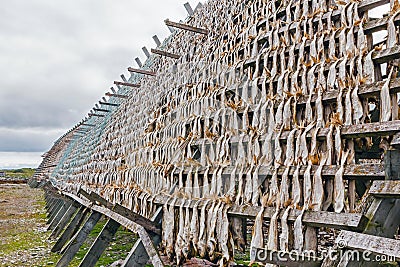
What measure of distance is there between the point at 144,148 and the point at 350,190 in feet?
11.7

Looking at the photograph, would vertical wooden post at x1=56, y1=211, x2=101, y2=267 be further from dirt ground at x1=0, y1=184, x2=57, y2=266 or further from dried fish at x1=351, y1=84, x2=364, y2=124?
dried fish at x1=351, y1=84, x2=364, y2=124

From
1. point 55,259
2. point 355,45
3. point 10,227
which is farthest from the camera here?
point 10,227

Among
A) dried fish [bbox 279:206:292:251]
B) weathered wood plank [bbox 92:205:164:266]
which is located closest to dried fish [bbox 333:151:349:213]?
dried fish [bbox 279:206:292:251]

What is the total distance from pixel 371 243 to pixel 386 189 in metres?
0.29

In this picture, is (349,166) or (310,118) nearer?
(349,166)

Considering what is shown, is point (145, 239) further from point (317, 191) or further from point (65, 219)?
point (65, 219)

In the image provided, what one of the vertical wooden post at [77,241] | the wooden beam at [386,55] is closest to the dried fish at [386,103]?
the wooden beam at [386,55]

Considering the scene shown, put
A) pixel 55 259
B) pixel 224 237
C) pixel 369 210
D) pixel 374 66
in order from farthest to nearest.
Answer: pixel 55 259 < pixel 224 237 < pixel 374 66 < pixel 369 210

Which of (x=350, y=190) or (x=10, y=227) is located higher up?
(x=350, y=190)

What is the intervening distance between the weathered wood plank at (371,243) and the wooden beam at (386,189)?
227mm

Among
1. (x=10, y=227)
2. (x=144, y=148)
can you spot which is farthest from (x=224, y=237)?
(x=10, y=227)

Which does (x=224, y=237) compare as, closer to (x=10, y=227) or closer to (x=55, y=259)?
(x=55, y=259)

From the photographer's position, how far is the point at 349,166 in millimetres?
2012

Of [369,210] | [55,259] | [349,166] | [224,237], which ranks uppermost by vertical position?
[349,166]
